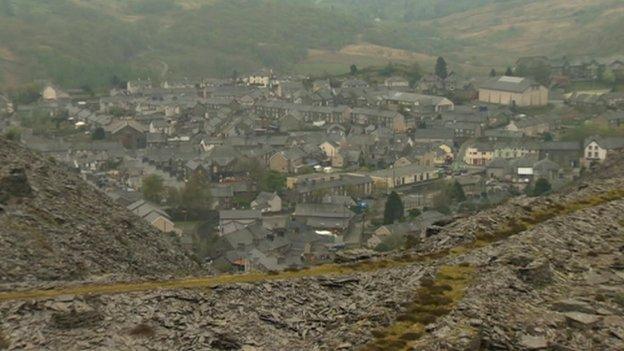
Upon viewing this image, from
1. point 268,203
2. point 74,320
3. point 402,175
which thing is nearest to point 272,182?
point 268,203

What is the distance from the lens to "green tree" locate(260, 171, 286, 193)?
70.1 metres

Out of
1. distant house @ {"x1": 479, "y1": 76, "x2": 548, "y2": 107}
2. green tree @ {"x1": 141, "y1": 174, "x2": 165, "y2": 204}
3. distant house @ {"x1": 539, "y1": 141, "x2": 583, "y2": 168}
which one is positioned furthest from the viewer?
distant house @ {"x1": 479, "y1": 76, "x2": 548, "y2": 107}

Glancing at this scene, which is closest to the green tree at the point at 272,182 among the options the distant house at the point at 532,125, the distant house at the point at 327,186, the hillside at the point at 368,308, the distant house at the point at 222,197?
the distant house at the point at 327,186

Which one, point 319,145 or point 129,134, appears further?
point 129,134

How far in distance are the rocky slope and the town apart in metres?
8.79

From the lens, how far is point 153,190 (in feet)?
215

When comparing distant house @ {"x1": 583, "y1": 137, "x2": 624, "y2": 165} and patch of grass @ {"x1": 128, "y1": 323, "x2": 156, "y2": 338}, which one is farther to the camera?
distant house @ {"x1": 583, "y1": 137, "x2": 624, "y2": 165}

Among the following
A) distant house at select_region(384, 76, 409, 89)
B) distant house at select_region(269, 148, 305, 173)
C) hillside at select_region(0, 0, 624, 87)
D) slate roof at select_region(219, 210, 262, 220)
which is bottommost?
slate roof at select_region(219, 210, 262, 220)

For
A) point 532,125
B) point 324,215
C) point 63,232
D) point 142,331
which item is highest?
point 142,331

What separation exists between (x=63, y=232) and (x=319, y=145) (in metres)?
58.4

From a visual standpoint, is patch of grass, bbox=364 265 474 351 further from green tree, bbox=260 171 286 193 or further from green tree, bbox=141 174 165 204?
green tree, bbox=260 171 286 193

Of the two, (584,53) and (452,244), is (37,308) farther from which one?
(584,53)

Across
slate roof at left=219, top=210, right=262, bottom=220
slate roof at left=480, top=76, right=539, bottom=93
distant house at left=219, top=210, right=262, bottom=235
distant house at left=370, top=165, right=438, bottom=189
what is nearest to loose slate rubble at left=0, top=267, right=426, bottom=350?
distant house at left=219, top=210, right=262, bottom=235

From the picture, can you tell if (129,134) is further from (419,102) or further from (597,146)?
(597,146)
